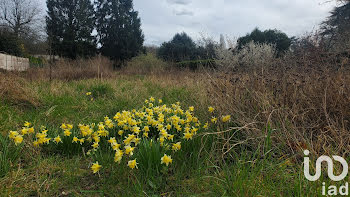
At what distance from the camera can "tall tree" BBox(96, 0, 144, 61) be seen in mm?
17125

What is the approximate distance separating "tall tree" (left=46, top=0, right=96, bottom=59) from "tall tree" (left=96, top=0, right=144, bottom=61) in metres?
0.85

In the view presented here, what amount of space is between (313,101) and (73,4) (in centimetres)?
1885

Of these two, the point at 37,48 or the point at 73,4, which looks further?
the point at 37,48

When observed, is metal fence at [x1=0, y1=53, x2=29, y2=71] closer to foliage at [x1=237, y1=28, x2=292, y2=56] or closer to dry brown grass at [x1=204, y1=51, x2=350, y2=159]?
dry brown grass at [x1=204, y1=51, x2=350, y2=159]

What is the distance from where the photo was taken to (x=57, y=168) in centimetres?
163

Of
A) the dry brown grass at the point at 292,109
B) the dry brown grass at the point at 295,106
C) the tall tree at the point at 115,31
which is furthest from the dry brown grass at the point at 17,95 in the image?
the tall tree at the point at 115,31

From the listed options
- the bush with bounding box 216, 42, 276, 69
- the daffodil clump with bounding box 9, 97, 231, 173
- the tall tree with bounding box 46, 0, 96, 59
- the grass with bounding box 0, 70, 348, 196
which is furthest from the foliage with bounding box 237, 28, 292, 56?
the grass with bounding box 0, 70, 348, 196

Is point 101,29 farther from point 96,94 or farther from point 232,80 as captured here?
point 232,80

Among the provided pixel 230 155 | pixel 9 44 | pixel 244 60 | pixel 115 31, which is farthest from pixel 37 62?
pixel 230 155

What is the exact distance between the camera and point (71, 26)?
16.0 m

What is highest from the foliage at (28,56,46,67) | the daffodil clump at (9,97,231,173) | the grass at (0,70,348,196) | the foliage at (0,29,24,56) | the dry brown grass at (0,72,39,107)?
the foliage at (0,29,24,56)

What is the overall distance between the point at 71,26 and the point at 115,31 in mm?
3242

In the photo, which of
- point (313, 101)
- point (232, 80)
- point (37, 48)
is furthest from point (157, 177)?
point (37, 48)

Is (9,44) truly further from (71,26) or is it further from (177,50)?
(177,50)
